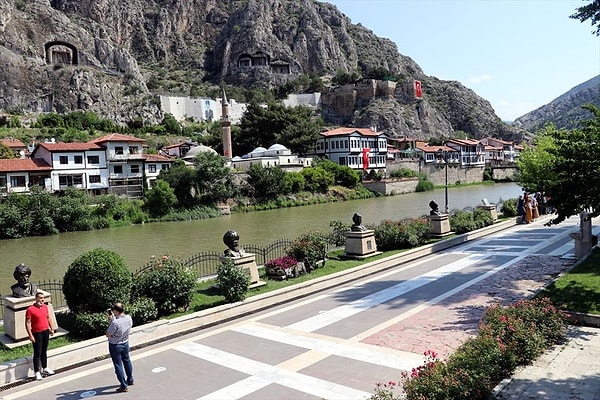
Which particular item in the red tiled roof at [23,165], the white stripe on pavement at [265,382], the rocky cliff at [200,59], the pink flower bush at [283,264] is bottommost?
the white stripe on pavement at [265,382]

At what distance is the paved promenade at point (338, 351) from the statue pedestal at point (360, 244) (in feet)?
9.58

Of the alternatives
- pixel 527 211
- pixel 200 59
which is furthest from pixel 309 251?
pixel 200 59

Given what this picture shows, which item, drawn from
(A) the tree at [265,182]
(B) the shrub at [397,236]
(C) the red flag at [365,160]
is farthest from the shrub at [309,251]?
(C) the red flag at [365,160]

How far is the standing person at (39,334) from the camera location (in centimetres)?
763

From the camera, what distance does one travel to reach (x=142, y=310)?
32.9 ft

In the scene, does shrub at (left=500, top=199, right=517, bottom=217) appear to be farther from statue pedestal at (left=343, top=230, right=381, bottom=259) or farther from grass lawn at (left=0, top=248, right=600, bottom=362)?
statue pedestal at (left=343, top=230, right=381, bottom=259)

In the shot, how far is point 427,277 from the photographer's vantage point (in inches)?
555

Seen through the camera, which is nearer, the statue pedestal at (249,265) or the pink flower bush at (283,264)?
the statue pedestal at (249,265)

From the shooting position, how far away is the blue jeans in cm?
711

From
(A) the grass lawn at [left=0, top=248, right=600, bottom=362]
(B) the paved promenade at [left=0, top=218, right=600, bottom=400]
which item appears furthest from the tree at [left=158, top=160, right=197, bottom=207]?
(B) the paved promenade at [left=0, top=218, right=600, bottom=400]

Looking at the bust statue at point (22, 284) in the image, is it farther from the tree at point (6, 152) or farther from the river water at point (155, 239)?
the tree at point (6, 152)

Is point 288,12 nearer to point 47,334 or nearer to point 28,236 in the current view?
point 28,236

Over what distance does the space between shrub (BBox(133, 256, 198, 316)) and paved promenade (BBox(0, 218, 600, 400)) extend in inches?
46.3

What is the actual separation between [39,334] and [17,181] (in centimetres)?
3976
